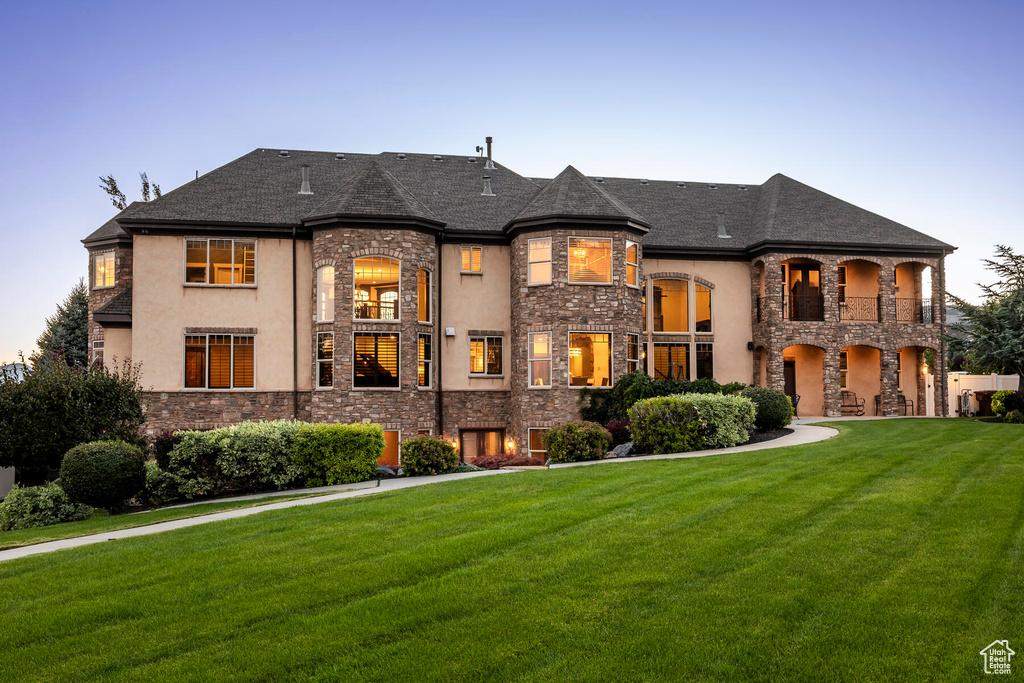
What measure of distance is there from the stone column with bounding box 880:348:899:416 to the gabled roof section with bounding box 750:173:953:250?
4.21 meters

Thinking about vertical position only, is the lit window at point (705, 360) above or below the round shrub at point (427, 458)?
above

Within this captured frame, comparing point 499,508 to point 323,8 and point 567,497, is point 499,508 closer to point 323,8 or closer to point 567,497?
point 567,497

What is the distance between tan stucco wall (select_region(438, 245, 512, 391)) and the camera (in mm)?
23578

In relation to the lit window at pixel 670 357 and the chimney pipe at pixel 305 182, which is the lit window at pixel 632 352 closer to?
the lit window at pixel 670 357

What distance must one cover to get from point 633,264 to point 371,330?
8.96 m

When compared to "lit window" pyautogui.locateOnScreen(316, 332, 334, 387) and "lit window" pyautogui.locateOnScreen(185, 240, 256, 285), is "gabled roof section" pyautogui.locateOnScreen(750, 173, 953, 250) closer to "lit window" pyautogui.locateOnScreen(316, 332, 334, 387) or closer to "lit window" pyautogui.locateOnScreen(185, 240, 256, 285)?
"lit window" pyautogui.locateOnScreen(316, 332, 334, 387)

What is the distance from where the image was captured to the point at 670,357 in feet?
86.7

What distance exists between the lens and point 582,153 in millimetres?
80938

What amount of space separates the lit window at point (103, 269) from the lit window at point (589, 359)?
55.0ft

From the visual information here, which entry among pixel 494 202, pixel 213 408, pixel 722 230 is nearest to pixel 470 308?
pixel 494 202

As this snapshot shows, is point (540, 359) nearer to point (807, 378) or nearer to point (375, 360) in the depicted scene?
point (375, 360)

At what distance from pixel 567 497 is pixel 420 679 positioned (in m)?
6.07

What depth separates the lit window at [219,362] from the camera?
22406 mm

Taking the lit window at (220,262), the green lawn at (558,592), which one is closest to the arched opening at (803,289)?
the green lawn at (558,592)
